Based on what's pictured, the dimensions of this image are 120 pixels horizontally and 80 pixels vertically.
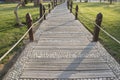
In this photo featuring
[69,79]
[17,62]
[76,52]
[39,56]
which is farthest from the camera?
[76,52]

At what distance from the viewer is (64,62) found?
5879 mm

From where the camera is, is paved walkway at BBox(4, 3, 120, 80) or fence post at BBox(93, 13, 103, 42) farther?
fence post at BBox(93, 13, 103, 42)

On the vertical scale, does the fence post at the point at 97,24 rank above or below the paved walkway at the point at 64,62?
above

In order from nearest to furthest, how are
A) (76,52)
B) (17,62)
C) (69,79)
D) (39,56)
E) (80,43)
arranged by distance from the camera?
1. (69,79)
2. (17,62)
3. (39,56)
4. (76,52)
5. (80,43)

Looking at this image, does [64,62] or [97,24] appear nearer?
[64,62]

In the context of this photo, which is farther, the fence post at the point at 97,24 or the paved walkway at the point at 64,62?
the fence post at the point at 97,24

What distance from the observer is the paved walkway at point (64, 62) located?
5043 mm

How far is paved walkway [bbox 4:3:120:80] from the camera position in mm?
5043

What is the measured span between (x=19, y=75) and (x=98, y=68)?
207cm

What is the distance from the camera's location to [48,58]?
621 cm

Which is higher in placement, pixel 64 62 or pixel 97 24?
pixel 97 24

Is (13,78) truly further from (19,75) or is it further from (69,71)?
(69,71)

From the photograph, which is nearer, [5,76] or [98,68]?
[5,76]

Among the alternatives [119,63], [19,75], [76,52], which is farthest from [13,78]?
[119,63]
